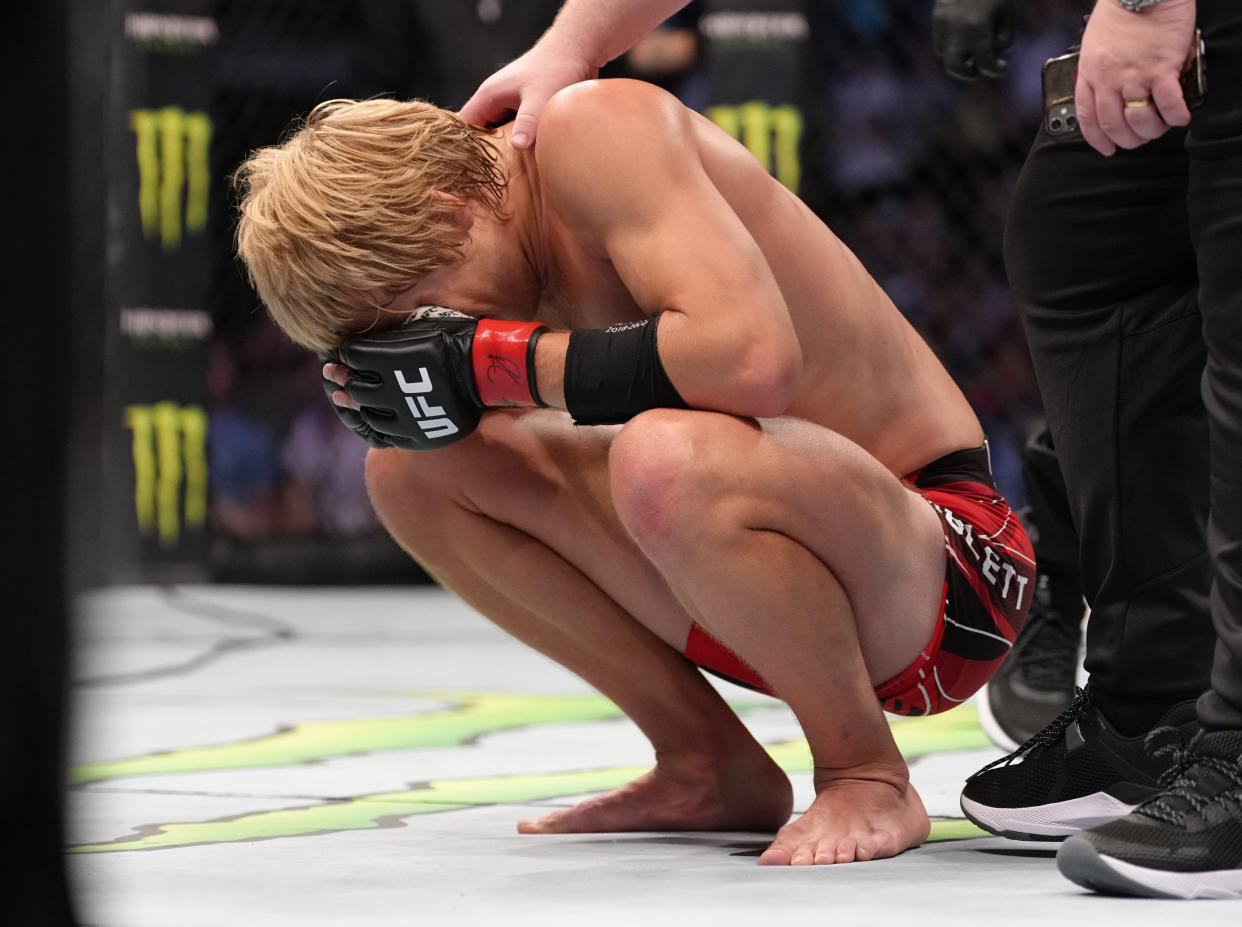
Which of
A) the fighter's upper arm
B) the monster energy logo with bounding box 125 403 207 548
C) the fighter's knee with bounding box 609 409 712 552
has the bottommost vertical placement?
the monster energy logo with bounding box 125 403 207 548

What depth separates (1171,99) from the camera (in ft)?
Answer: 3.26

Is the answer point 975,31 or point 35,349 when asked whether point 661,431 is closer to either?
point 975,31

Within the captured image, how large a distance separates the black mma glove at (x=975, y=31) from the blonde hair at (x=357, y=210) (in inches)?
17.1

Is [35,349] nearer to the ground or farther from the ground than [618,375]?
farther from the ground

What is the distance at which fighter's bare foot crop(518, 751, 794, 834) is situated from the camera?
51.1 inches

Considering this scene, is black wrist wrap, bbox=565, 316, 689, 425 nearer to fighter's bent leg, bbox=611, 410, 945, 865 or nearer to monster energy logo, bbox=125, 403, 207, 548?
fighter's bent leg, bbox=611, 410, 945, 865

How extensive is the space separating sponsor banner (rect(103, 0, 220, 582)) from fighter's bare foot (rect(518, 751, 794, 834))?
282 cm

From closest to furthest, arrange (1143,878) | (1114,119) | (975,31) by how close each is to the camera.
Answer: (1143,878), (1114,119), (975,31)

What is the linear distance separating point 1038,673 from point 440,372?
0.83m

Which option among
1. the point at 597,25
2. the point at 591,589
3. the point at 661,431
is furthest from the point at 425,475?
the point at 597,25

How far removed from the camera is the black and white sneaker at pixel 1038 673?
5.48 feet

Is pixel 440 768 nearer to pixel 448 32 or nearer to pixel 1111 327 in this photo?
pixel 1111 327

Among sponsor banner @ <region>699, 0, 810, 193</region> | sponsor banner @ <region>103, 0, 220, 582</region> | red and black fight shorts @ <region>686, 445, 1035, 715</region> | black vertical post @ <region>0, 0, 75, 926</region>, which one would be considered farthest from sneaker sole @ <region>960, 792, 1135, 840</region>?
sponsor banner @ <region>103, 0, 220, 582</region>

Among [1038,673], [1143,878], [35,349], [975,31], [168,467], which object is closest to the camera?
[35,349]
